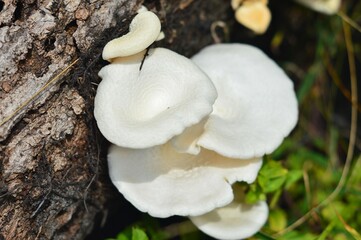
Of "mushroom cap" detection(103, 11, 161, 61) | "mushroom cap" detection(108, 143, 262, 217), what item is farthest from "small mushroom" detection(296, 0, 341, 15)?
"mushroom cap" detection(103, 11, 161, 61)

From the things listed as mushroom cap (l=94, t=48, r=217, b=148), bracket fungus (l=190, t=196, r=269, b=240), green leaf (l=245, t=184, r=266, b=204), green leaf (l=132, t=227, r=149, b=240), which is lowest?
bracket fungus (l=190, t=196, r=269, b=240)

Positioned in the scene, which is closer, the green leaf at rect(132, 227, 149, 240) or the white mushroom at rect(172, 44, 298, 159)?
the white mushroom at rect(172, 44, 298, 159)

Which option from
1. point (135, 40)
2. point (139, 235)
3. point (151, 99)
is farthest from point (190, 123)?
point (139, 235)

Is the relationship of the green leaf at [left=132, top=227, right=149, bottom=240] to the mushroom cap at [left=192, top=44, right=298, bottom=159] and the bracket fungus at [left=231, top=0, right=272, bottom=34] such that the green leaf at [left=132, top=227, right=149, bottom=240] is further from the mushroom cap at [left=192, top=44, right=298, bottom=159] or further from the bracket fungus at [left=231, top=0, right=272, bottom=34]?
the bracket fungus at [left=231, top=0, right=272, bottom=34]

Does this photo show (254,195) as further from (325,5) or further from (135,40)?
(325,5)

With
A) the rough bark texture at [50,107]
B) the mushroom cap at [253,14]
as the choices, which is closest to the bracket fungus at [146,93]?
the rough bark texture at [50,107]

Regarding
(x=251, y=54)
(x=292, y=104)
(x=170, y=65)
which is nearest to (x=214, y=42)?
(x=251, y=54)

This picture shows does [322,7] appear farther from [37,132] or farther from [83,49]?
[37,132]

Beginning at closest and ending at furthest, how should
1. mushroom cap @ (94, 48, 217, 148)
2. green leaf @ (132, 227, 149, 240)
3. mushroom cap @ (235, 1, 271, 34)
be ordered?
mushroom cap @ (94, 48, 217, 148) → green leaf @ (132, 227, 149, 240) → mushroom cap @ (235, 1, 271, 34)
